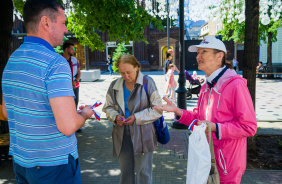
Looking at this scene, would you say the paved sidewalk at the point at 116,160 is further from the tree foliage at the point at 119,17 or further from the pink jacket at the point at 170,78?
the pink jacket at the point at 170,78

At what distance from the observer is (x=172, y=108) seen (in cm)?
259

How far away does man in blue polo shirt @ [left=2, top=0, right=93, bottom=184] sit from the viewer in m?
1.61

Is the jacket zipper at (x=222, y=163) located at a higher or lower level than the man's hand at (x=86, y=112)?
Answer: lower

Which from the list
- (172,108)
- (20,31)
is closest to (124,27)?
(172,108)

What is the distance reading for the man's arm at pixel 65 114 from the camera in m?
1.58

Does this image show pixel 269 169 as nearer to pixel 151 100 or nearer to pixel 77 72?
pixel 151 100

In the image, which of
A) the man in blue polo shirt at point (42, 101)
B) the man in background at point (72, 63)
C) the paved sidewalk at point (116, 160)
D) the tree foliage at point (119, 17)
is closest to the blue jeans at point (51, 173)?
the man in blue polo shirt at point (42, 101)

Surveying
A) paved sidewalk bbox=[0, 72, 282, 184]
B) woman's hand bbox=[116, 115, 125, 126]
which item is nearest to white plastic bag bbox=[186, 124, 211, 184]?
woman's hand bbox=[116, 115, 125, 126]

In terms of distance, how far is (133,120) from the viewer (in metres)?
3.15

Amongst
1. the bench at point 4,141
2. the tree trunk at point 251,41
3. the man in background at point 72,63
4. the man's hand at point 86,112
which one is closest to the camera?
the man's hand at point 86,112

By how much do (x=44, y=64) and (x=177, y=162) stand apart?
3727mm

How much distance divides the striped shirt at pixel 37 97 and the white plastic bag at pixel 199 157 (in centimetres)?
101

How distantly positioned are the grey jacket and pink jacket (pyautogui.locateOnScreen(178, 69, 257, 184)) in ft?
3.33

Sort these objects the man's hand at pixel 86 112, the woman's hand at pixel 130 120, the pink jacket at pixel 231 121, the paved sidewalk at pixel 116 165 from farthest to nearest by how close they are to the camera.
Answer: the paved sidewalk at pixel 116 165, the woman's hand at pixel 130 120, the pink jacket at pixel 231 121, the man's hand at pixel 86 112
